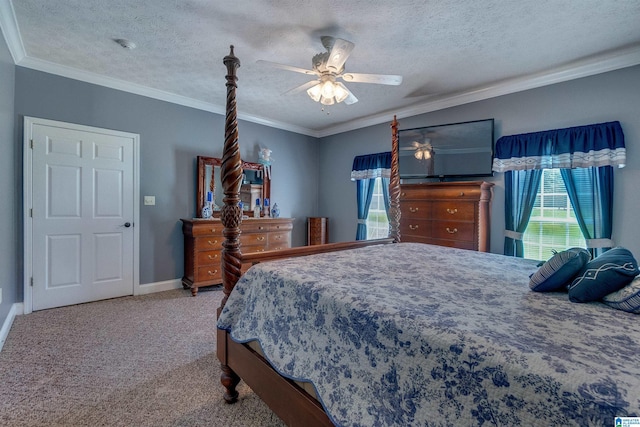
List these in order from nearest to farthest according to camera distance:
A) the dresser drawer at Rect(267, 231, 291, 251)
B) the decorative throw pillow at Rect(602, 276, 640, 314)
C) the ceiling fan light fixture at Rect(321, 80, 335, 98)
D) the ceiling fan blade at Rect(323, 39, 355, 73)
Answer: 1. the decorative throw pillow at Rect(602, 276, 640, 314)
2. the ceiling fan blade at Rect(323, 39, 355, 73)
3. the ceiling fan light fixture at Rect(321, 80, 335, 98)
4. the dresser drawer at Rect(267, 231, 291, 251)

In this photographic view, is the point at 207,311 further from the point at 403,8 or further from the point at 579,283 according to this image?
the point at 403,8

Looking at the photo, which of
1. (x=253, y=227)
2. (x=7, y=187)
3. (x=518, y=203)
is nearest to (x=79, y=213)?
(x=7, y=187)

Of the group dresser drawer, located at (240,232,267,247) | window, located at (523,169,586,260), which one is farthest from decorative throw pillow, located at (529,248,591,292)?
dresser drawer, located at (240,232,267,247)

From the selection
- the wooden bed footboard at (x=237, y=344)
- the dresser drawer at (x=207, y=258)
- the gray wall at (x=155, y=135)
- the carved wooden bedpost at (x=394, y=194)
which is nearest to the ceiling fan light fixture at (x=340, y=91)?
the carved wooden bedpost at (x=394, y=194)

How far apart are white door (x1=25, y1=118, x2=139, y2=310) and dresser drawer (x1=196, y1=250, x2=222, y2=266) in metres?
0.77

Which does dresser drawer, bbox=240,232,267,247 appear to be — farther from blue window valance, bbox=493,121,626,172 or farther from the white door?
blue window valance, bbox=493,121,626,172

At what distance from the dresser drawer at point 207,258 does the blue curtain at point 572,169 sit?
362 centimetres

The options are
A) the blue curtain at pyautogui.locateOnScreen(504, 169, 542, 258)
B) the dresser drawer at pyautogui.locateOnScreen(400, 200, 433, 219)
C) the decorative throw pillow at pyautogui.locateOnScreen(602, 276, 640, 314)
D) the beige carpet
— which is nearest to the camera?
the decorative throw pillow at pyautogui.locateOnScreen(602, 276, 640, 314)

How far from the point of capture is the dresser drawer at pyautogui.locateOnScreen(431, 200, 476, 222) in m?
3.24

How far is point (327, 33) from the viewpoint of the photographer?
2.34 m

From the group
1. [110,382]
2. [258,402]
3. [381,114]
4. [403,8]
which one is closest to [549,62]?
[403,8]

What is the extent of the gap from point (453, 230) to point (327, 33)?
250cm

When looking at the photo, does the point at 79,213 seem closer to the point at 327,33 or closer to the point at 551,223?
the point at 327,33

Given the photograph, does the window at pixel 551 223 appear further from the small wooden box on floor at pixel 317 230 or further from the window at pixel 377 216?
the small wooden box on floor at pixel 317 230
